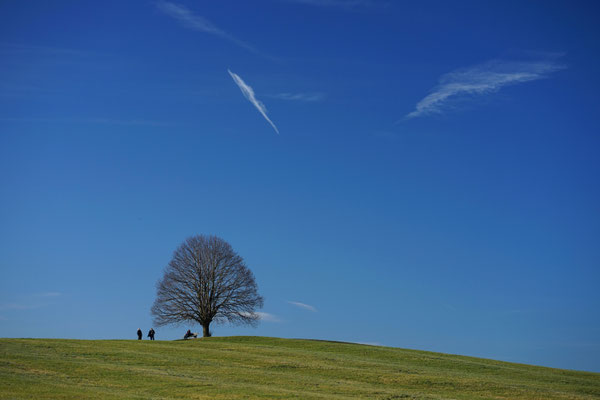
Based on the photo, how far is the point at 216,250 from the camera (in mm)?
70000

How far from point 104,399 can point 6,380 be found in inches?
261

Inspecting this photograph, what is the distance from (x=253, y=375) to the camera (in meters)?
36.1

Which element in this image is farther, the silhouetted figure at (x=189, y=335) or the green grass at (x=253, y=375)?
the silhouetted figure at (x=189, y=335)

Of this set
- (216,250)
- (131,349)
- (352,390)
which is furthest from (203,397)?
(216,250)

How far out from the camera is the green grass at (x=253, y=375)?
29141 mm

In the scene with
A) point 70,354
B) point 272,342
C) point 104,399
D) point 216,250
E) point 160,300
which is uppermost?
point 216,250

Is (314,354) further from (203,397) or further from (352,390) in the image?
(203,397)

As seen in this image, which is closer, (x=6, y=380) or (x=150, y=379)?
(x=6, y=380)

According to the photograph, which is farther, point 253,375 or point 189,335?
point 189,335

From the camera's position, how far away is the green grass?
29.1m

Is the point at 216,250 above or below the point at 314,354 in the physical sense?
above

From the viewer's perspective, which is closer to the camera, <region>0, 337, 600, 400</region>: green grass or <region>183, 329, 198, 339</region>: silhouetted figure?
<region>0, 337, 600, 400</region>: green grass

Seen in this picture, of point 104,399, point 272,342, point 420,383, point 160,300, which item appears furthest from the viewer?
point 160,300

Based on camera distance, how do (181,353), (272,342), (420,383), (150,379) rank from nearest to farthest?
(150,379) < (420,383) < (181,353) < (272,342)
